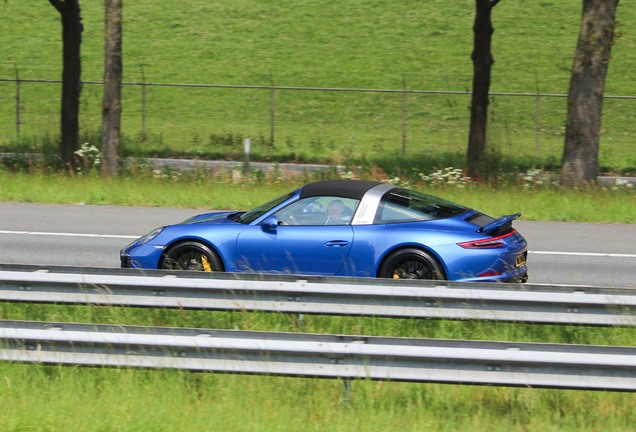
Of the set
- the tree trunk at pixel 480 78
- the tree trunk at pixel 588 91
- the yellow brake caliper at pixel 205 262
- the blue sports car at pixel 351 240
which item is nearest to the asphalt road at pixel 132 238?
the blue sports car at pixel 351 240

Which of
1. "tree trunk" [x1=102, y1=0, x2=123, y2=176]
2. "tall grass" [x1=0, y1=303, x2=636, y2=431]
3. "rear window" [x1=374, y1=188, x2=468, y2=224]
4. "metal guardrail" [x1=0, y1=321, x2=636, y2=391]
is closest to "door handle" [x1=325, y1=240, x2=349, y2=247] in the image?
"rear window" [x1=374, y1=188, x2=468, y2=224]

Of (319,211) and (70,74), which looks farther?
(70,74)

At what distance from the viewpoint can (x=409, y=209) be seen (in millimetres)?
7945

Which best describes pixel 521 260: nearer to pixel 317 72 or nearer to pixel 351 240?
pixel 351 240

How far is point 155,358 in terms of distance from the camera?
5.02 m

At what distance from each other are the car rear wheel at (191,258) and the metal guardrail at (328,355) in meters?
2.76

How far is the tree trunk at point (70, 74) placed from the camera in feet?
63.0

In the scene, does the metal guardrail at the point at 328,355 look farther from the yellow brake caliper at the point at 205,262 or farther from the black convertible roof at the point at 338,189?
the black convertible roof at the point at 338,189

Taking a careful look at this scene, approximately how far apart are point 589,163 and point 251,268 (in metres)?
10.0

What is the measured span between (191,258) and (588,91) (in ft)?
33.8

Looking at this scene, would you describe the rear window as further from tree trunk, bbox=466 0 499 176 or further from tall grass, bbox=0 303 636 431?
tree trunk, bbox=466 0 499 176

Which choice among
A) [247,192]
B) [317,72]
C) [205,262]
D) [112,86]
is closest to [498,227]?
[205,262]

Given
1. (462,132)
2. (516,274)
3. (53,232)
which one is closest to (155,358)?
(516,274)

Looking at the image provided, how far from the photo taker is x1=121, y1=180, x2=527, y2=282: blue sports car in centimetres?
750
